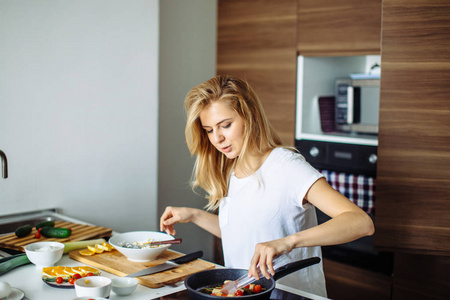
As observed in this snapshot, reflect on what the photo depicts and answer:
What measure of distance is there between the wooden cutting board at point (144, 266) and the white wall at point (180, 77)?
4.59ft

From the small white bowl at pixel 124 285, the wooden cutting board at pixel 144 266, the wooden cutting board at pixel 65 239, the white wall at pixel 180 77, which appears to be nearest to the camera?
the small white bowl at pixel 124 285

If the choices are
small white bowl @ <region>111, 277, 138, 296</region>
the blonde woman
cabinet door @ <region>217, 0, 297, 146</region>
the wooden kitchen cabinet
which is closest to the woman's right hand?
the blonde woman

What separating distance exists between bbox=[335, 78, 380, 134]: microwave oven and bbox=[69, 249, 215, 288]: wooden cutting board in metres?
1.70

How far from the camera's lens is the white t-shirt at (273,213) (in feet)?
5.83

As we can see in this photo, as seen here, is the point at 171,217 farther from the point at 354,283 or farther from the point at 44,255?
the point at 354,283

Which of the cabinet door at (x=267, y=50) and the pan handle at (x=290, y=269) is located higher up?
the cabinet door at (x=267, y=50)

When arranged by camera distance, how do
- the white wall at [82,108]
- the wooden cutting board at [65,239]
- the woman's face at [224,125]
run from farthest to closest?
the white wall at [82,108], the wooden cutting board at [65,239], the woman's face at [224,125]

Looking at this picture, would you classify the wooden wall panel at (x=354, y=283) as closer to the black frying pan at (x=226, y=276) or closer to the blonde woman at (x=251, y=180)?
the blonde woman at (x=251, y=180)

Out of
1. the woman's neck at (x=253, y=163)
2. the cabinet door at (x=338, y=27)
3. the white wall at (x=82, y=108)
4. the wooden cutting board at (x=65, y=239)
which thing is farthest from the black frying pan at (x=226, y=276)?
the cabinet door at (x=338, y=27)

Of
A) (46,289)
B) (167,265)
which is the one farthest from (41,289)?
(167,265)

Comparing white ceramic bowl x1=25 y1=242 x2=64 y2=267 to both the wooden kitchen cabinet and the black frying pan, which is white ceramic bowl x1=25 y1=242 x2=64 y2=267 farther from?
the wooden kitchen cabinet

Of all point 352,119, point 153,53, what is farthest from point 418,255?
point 153,53

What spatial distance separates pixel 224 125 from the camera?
5.99ft

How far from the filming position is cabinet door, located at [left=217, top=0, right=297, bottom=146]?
3.18 m
